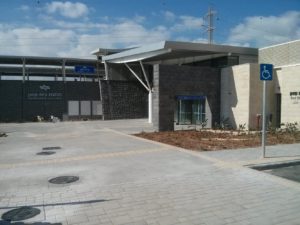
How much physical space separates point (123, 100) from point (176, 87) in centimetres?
1626

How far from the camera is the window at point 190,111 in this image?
2612 cm

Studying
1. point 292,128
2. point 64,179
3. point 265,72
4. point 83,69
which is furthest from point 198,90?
point 83,69

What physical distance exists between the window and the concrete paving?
44.9 ft

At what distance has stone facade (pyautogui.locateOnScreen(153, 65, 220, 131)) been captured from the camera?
21.8 m

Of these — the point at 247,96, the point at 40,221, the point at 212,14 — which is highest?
the point at 212,14

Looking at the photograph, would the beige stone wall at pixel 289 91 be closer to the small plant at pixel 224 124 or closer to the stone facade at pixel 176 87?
the small plant at pixel 224 124

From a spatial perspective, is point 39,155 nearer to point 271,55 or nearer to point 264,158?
point 264,158

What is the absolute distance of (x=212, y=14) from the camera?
153 ft

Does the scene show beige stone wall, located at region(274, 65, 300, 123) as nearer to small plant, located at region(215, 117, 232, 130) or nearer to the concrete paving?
small plant, located at region(215, 117, 232, 130)

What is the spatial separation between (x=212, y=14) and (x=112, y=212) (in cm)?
4415

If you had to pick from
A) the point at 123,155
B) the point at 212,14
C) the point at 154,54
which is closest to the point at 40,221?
the point at 123,155

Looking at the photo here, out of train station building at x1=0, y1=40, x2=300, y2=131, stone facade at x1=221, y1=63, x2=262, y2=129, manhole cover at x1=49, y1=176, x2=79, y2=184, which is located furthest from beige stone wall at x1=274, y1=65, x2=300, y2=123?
manhole cover at x1=49, y1=176, x2=79, y2=184

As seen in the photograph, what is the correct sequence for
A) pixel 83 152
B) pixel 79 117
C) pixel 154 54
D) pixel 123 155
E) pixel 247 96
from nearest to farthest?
pixel 123 155, pixel 83 152, pixel 247 96, pixel 154 54, pixel 79 117

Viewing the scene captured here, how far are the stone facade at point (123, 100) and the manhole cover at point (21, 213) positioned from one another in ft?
99.8
